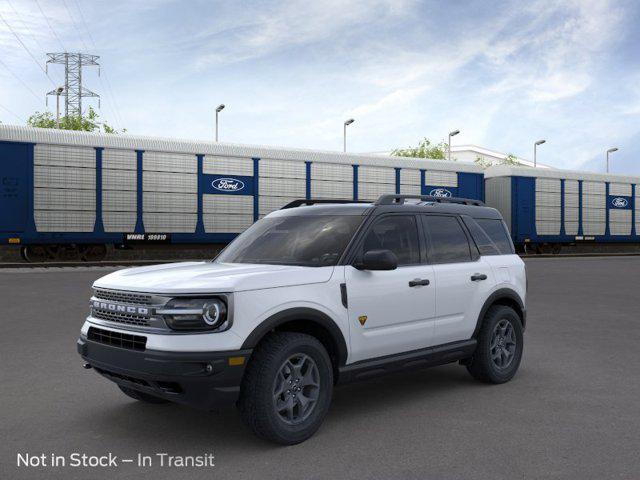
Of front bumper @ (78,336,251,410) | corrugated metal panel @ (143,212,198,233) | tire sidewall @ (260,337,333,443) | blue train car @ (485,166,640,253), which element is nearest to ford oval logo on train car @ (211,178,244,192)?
corrugated metal panel @ (143,212,198,233)

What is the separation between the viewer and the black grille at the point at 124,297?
14.2ft

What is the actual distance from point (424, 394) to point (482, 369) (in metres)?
0.67

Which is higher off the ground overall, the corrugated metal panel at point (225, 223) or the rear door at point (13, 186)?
the rear door at point (13, 186)

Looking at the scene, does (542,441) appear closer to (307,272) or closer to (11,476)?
(307,272)

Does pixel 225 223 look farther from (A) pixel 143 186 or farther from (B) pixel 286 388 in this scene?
(B) pixel 286 388

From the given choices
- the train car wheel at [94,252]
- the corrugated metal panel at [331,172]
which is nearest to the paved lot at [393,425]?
the train car wheel at [94,252]

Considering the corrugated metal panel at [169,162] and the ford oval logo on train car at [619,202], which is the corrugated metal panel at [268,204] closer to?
the corrugated metal panel at [169,162]

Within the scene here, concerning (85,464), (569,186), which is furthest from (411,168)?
(85,464)

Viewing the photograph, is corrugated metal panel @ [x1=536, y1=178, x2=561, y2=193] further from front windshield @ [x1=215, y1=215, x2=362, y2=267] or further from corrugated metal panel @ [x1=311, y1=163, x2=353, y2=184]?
front windshield @ [x1=215, y1=215, x2=362, y2=267]

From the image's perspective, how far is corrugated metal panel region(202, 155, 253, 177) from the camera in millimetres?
24688

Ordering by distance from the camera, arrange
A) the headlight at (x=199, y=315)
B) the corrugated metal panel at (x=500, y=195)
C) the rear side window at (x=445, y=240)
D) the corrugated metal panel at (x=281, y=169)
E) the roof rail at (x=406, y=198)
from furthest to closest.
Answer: the corrugated metal panel at (x=500, y=195) < the corrugated metal panel at (x=281, y=169) < the rear side window at (x=445, y=240) < the roof rail at (x=406, y=198) < the headlight at (x=199, y=315)

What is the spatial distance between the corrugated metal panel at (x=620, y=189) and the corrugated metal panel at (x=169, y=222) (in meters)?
24.4

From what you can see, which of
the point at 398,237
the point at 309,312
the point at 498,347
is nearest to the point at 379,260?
the point at 309,312

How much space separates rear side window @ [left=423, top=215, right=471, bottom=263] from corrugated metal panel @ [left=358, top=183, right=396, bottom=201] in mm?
21499
